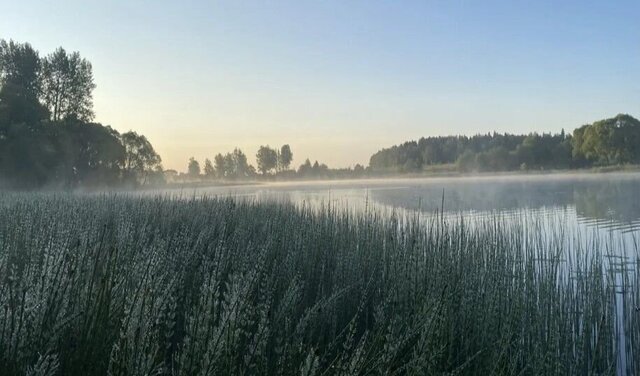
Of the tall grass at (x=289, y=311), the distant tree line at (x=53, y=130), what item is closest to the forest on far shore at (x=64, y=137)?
the distant tree line at (x=53, y=130)

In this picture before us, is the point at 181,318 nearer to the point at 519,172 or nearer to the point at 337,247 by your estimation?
the point at 337,247

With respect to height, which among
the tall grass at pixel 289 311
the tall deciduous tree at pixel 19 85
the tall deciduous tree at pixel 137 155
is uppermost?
the tall deciduous tree at pixel 19 85

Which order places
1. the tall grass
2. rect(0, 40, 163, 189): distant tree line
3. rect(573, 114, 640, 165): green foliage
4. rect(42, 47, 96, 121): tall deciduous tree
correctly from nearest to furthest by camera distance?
the tall grass
rect(0, 40, 163, 189): distant tree line
rect(42, 47, 96, 121): tall deciduous tree
rect(573, 114, 640, 165): green foliage

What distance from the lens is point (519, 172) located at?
5722cm

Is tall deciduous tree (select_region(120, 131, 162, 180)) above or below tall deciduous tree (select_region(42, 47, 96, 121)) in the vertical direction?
below

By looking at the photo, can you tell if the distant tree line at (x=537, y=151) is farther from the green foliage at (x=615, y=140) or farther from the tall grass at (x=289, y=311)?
the tall grass at (x=289, y=311)

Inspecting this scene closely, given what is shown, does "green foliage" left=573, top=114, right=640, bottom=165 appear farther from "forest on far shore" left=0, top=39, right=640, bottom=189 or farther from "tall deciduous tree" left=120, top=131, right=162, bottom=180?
"tall deciduous tree" left=120, top=131, right=162, bottom=180

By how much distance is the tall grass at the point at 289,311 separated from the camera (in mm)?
1815

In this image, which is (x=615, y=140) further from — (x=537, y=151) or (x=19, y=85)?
(x=19, y=85)

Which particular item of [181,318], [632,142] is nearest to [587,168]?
[632,142]

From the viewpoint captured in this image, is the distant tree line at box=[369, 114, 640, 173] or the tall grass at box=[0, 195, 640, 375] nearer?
the tall grass at box=[0, 195, 640, 375]

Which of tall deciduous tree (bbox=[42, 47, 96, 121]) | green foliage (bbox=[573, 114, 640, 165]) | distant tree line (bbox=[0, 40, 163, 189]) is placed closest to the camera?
distant tree line (bbox=[0, 40, 163, 189])

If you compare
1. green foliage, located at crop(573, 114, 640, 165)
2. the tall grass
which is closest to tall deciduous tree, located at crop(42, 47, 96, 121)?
the tall grass

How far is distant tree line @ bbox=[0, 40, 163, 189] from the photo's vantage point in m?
23.0
